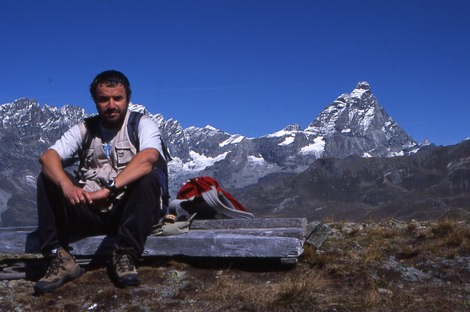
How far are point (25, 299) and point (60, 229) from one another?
1.06 meters

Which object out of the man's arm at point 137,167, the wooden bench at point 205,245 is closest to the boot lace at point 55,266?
the wooden bench at point 205,245

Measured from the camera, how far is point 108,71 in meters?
7.65

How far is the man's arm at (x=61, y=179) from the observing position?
6852mm

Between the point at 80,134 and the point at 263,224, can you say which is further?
the point at 263,224

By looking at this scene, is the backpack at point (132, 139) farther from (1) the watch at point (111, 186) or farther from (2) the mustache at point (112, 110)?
(1) the watch at point (111, 186)

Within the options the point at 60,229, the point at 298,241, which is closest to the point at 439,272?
the point at 298,241

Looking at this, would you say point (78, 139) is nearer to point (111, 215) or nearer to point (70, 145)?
point (70, 145)

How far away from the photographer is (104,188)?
700cm

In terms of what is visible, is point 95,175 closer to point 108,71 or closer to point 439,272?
point 108,71

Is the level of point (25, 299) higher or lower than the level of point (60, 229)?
lower

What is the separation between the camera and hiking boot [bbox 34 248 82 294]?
685cm

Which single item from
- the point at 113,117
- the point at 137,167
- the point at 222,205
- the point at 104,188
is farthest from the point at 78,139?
the point at 222,205

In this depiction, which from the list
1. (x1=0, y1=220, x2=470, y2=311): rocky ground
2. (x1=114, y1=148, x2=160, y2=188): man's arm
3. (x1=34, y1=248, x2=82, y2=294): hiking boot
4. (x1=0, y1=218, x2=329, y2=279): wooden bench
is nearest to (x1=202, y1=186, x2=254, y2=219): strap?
(x1=0, y1=218, x2=329, y2=279): wooden bench

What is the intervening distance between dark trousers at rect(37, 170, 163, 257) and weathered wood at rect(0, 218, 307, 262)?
Answer: 0.92 feet
